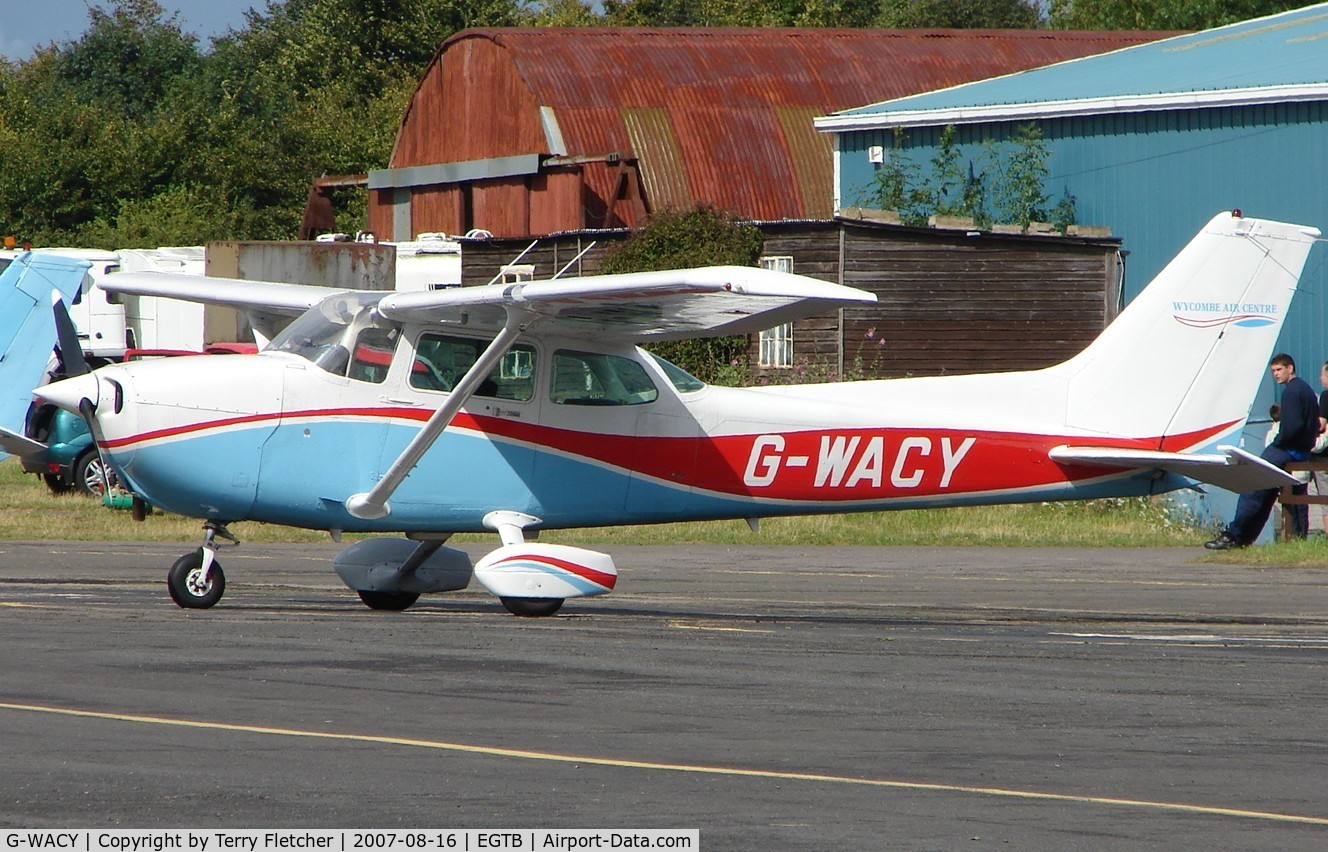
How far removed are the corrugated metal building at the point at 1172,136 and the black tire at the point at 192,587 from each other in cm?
1251

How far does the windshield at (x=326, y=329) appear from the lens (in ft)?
37.1

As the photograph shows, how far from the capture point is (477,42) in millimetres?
35500

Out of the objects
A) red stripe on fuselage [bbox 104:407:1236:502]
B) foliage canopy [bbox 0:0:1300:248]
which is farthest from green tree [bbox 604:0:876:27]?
red stripe on fuselage [bbox 104:407:1236:502]

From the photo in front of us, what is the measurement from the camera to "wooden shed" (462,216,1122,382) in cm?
2388

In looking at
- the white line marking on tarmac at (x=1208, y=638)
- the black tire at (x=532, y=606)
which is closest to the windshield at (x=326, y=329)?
the black tire at (x=532, y=606)

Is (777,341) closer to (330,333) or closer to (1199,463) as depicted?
(1199,463)

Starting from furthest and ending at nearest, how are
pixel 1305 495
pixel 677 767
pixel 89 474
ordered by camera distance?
pixel 89 474 < pixel 1305 495 < pixel 677 767

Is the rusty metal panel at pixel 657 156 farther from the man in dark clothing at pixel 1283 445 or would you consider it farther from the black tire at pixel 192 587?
the black tire at pixel 192 587

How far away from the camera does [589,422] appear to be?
38.4 ft

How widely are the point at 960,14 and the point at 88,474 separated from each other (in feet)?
199

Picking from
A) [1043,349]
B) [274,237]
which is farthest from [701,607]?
[274,237]

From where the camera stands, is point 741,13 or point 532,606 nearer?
point 532,606

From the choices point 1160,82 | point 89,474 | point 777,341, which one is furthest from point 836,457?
point 1160,82

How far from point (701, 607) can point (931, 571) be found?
393 centimetres
